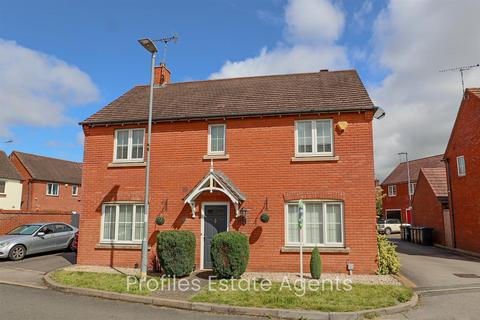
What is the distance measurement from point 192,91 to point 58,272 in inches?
358

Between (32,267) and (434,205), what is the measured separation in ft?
81.0

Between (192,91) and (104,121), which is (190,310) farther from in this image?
(192,91)

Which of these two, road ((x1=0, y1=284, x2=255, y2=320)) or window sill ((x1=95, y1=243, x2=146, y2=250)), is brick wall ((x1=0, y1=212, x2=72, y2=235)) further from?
road ((x1=0, y1=284, x2=255, y2=320))

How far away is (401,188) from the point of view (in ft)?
161

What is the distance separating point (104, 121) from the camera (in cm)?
1503

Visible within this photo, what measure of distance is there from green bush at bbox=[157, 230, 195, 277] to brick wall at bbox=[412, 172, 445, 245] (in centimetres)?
1939

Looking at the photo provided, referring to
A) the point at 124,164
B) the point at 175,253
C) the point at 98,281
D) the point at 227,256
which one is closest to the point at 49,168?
the point at 124,164

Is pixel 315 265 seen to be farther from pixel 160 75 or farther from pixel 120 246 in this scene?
pixel 160 75

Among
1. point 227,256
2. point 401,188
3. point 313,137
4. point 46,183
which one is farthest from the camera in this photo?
point 401,188

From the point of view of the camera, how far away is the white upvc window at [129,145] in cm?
1482

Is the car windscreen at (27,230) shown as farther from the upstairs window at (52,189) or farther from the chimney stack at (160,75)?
the upstairs window at (52,189)

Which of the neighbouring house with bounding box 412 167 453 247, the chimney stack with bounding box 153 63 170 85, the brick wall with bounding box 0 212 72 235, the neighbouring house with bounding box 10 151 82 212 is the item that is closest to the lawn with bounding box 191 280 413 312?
the chimney stack with bounding box 153 63 170 85

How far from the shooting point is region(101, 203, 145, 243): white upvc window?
14.2 m

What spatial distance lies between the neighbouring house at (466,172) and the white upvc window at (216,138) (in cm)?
1343
